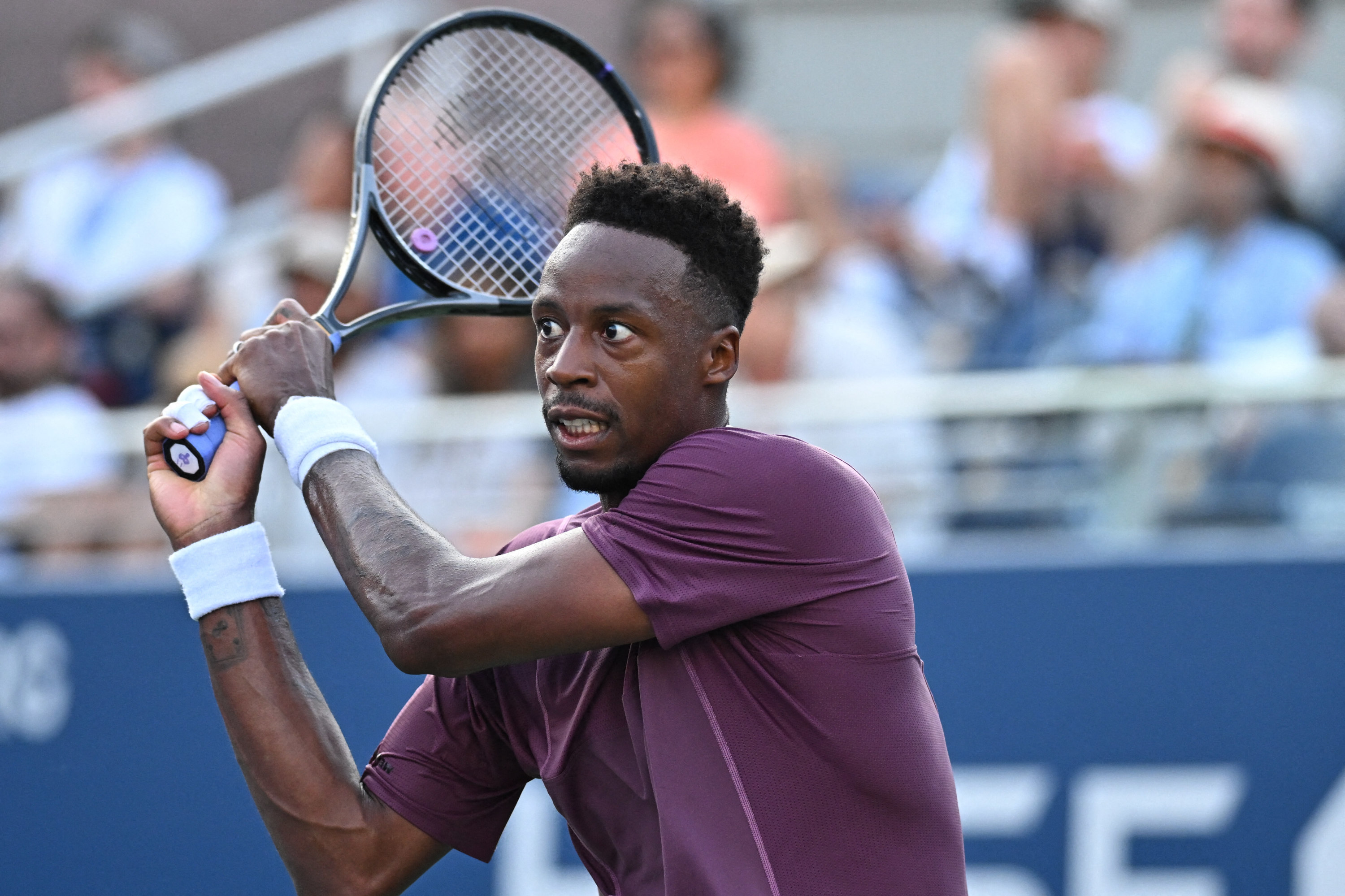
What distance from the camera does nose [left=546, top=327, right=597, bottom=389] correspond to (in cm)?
222

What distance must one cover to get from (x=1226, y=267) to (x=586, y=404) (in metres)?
3.21

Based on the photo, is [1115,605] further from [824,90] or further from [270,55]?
[270,55]

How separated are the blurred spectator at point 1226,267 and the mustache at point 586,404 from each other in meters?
2.92

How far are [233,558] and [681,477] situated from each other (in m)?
0.67

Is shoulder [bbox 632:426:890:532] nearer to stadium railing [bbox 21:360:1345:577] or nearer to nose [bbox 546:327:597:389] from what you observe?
nose [bbox 546:327:597:389]

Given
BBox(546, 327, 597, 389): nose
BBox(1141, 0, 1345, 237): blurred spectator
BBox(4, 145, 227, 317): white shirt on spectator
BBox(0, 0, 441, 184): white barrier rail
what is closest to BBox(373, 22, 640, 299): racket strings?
BBox(546, 327, 597, 389): nose

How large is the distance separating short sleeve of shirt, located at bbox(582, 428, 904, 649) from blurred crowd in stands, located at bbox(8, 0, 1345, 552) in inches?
97.9

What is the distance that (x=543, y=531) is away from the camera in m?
2.53

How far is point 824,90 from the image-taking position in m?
8.68

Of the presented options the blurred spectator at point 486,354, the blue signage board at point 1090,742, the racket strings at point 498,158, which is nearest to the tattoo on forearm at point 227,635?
the racket strings at point 498,158

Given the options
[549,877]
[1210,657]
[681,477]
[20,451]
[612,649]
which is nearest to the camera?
[681,477]

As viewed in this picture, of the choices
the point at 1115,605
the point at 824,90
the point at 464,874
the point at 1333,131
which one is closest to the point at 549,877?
the point at 464,874

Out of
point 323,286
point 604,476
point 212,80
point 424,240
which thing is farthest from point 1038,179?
point 212,80

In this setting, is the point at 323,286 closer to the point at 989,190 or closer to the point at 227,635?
the point at 989,190
